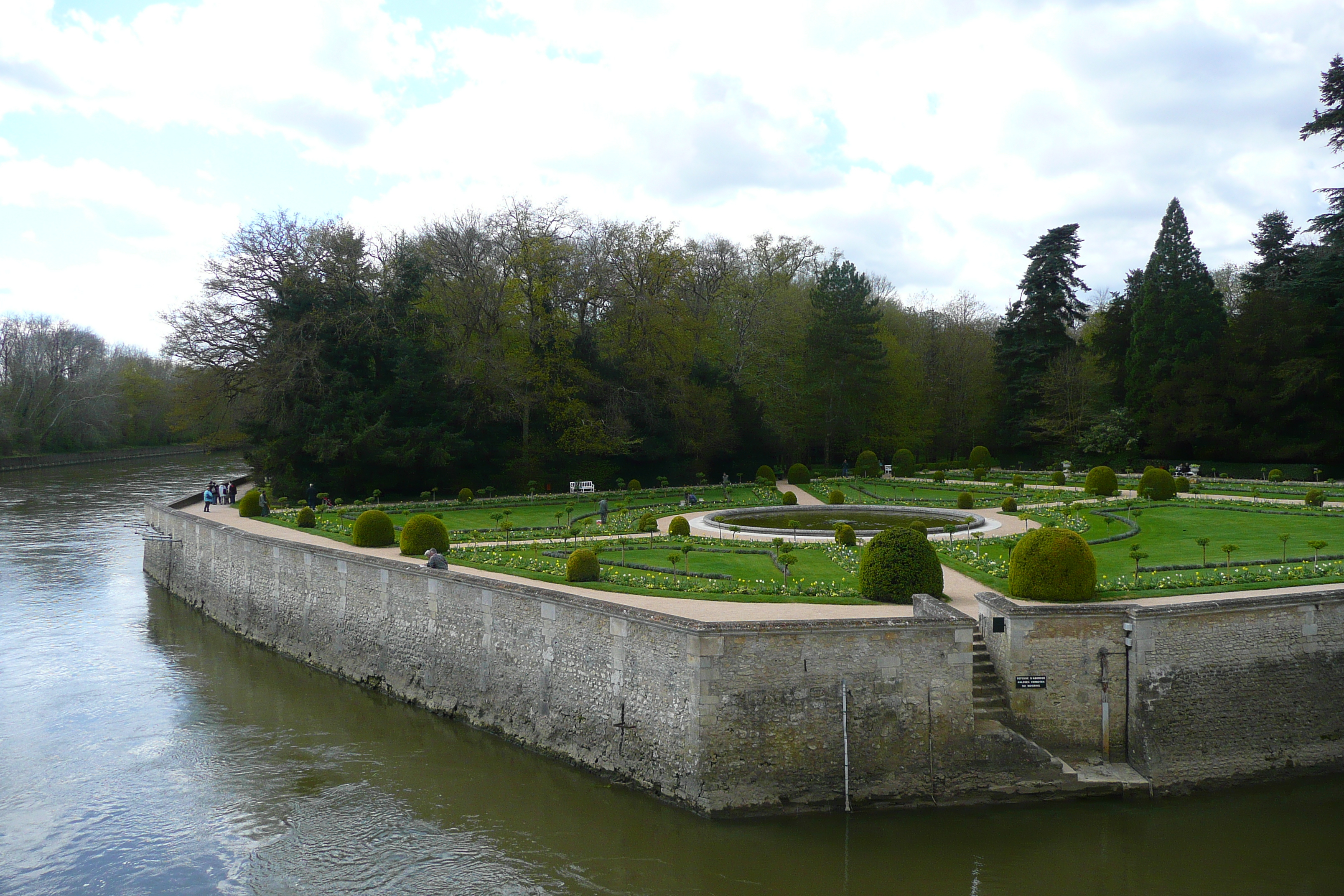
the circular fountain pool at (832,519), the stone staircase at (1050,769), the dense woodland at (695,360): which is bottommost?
the stone staircase at (1050,769)

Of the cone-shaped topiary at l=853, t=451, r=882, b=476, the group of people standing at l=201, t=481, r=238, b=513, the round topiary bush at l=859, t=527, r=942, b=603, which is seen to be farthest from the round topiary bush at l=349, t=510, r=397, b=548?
the cone-shaped topiary at l=853, t=451, r=882, b=476

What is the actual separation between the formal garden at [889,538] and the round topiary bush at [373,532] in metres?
0.06

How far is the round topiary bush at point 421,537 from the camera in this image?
798 inches

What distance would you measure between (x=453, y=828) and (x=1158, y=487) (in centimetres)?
2536

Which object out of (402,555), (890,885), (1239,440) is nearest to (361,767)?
(402,555)

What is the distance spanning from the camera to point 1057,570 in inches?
564

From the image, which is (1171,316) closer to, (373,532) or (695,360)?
(695,360)

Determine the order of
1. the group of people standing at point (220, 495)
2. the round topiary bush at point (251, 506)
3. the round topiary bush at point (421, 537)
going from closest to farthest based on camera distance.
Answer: the round topiary bush at point (421, 537) < the round topiary bush at point (251, 506) < the group of people standing at point (220, 495)

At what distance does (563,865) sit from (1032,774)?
6612 millimetres

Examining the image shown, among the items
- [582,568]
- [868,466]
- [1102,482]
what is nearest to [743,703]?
[582,568]

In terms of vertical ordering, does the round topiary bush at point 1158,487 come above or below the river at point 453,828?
above

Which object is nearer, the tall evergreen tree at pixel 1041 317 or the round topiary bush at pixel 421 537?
the round topiary bush at pixel 421 537

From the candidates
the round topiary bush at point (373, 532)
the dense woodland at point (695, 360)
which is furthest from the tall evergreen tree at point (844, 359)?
the round topiary bush at point (373, 532)

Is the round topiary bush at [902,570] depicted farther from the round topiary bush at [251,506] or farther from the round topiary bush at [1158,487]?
the round topiary bush at [251,506]
